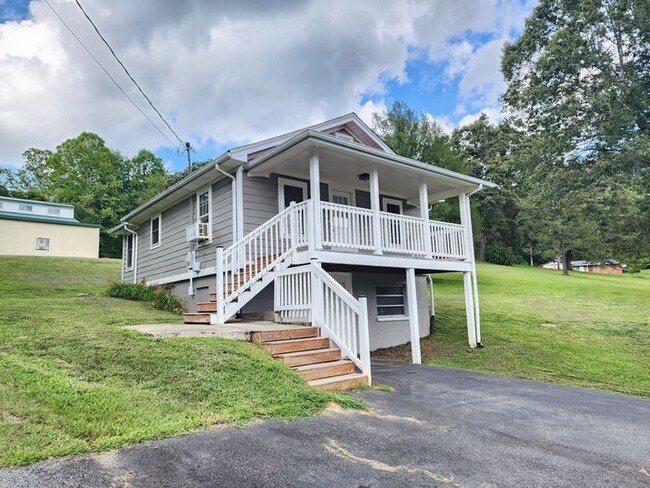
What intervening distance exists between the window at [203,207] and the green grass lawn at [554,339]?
5722 mm

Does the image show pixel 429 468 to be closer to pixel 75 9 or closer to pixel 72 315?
pixel 72 315

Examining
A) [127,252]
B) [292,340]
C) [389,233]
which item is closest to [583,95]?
[389,233]

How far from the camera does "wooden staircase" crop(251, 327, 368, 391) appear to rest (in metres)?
5.76

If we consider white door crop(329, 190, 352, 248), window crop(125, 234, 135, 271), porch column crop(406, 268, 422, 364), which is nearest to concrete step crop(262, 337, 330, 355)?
white door crop(329, 190, 352, 248)

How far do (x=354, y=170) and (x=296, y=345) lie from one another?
210 inches

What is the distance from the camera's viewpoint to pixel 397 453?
3.47m

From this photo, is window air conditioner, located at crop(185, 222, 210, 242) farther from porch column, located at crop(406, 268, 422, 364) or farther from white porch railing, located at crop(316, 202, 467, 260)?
porch column, located at crop(406, 268, 422, 364)

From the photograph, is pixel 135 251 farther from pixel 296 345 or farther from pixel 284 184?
pixel 296 345

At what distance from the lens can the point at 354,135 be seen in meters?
12.6

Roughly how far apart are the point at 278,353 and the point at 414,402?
6.60ft

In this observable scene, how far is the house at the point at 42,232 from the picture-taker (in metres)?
25.1

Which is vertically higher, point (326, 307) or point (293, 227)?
point (293, 227)

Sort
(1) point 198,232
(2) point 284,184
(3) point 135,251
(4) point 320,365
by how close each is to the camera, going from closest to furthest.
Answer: (4) point 320,365 → (2) point 284,184 → (1) point 198,232 → (3) point 135,251

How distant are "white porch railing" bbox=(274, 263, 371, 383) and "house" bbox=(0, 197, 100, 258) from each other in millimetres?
24067
